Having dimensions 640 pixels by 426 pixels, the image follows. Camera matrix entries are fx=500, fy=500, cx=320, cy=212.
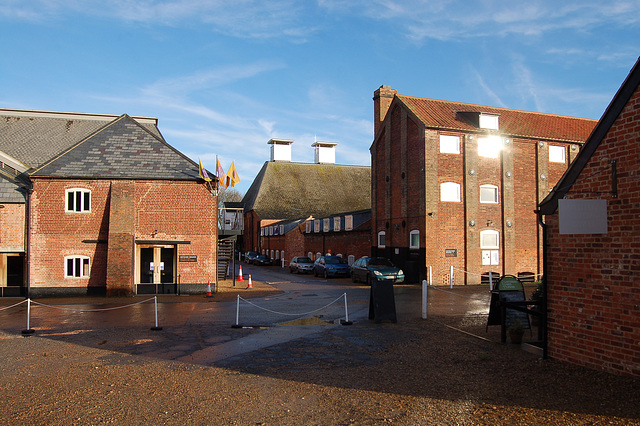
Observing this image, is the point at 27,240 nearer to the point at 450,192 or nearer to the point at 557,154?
the point at 450,192

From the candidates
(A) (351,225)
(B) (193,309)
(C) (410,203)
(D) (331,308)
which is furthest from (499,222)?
(B) (193,309)

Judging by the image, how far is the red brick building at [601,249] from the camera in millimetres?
7887

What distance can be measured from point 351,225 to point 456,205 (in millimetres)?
10727

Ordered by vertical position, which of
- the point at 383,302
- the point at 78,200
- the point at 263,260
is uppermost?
the point at 78,200

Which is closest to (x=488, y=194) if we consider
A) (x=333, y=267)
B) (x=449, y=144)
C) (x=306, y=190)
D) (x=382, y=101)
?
(x=449, y=144)

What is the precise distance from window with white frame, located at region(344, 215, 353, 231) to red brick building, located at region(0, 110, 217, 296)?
15.7 meters

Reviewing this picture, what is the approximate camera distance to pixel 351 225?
3809 cm

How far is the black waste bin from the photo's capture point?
1435cm

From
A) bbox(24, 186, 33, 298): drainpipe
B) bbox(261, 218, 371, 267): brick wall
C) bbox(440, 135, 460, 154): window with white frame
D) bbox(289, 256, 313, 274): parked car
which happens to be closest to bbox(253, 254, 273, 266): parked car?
bbox(261, 218, 371, 267): brick wall

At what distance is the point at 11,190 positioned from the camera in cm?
2356

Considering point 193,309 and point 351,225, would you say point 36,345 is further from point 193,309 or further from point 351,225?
point 351,225

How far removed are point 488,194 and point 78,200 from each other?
2241cm

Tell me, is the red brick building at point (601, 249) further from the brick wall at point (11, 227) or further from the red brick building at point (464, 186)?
the brick wall at point (11, 227)

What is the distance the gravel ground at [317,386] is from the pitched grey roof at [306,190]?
2023 inches
